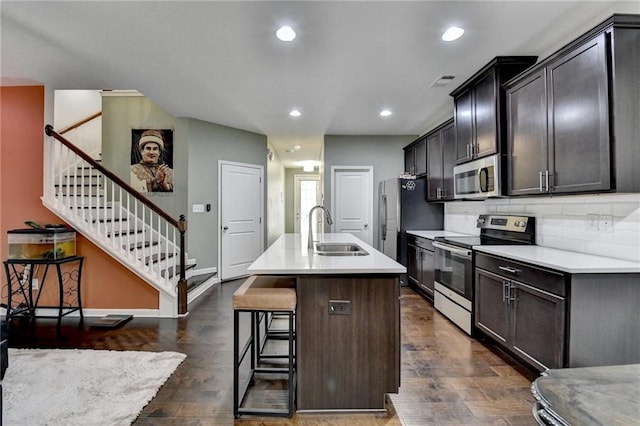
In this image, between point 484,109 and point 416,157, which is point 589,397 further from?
point 416,157

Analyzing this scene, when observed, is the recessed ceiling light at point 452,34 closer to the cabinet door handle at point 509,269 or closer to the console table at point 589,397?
the cabinet door handle at point 509,269

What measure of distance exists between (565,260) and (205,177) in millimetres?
4827

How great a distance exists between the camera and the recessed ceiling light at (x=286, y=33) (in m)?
2.52

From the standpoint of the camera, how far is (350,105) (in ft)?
14.3

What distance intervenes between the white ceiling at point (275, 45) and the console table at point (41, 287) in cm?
202

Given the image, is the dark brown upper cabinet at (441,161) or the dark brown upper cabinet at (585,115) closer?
the dark brown upper cabinet at (585,115)

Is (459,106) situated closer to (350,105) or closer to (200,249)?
(350,105)

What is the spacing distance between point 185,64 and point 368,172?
3.75 meters

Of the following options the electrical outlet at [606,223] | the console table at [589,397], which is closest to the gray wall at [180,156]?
the electrical outlet at [606,223]

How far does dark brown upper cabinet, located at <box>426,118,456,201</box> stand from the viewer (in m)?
4.23

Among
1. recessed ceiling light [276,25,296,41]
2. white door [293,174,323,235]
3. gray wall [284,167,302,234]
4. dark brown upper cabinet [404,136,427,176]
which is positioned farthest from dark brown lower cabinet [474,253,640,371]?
gray wall [284,167,302,234]

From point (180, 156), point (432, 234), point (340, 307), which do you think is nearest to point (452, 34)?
point (340, 307)

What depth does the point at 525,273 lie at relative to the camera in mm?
2332

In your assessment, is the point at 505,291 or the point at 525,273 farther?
the point at 505,291
